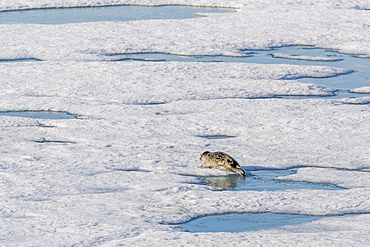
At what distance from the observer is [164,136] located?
7.93m

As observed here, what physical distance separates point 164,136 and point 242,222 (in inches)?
103

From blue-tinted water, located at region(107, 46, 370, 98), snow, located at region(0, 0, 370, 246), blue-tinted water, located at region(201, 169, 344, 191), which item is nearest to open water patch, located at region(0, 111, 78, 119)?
snow, located at region(0, 0, 370, 246)

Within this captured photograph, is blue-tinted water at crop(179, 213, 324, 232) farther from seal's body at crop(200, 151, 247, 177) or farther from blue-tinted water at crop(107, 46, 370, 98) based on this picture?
blue-tinted water at crop(107, 46, 370, 98)

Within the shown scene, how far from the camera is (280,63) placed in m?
11.9

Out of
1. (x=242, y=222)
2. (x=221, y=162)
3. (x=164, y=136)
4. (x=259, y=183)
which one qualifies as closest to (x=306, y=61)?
(x=164, y=136)

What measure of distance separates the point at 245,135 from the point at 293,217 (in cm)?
250

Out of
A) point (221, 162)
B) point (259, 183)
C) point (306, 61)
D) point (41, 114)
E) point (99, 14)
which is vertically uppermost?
point (99, 14)

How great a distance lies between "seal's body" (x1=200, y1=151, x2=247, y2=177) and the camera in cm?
661

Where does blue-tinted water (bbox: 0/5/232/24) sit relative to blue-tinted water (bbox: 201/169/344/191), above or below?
above

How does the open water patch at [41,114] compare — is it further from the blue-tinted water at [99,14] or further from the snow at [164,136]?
the blue-tinted water at [99,14]

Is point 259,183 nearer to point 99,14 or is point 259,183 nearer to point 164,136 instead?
point 164,136

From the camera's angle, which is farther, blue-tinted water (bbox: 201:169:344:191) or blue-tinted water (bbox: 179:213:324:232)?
blue-tinted water (bbox: 201:169:344:191)

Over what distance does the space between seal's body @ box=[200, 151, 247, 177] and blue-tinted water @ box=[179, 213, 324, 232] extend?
98 cm

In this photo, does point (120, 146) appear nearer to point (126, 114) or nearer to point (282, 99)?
point (126, 114)
